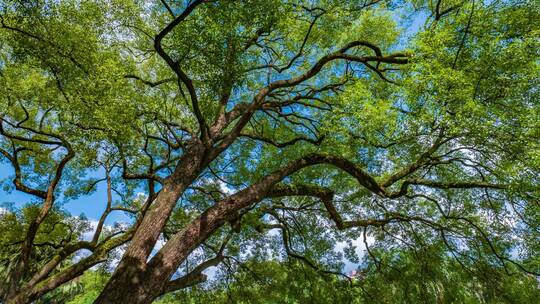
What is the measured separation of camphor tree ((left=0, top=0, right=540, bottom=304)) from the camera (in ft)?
16.2

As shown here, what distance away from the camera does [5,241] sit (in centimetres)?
1070

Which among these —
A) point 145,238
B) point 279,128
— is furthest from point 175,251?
point 279,128

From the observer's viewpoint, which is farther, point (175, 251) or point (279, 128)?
point (279, 128)

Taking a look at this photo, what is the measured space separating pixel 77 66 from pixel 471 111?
6956 mm

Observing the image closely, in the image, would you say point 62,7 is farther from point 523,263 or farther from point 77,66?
point 523,263

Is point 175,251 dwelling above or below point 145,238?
below

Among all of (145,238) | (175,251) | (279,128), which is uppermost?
(279,128)

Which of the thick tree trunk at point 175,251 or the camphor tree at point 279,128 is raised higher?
the camphor tree at point 279,128

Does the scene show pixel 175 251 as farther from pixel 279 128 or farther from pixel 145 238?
pixel 279 128

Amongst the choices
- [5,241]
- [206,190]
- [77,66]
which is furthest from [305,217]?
[5,241]

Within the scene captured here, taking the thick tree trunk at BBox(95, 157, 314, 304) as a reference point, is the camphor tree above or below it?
above

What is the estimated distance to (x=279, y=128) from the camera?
10.2m

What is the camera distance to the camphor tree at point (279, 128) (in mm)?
4926

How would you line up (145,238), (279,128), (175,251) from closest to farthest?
(175,251), (145,238), (279,128)
